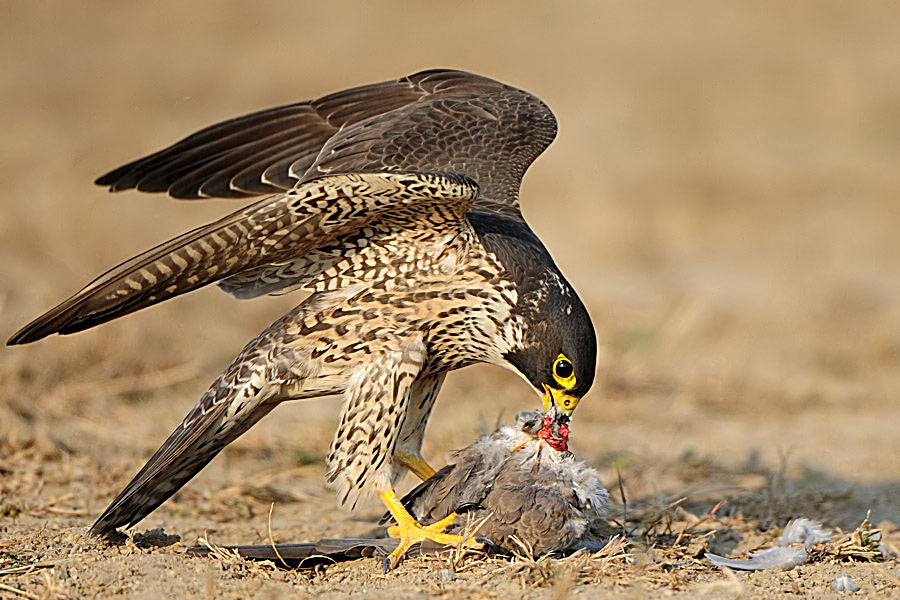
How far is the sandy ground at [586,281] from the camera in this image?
3.94 metres

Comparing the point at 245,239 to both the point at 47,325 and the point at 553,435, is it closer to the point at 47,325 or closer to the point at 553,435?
the point at 47,325

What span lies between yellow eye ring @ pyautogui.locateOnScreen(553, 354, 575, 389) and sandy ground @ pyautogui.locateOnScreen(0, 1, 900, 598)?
0.65m

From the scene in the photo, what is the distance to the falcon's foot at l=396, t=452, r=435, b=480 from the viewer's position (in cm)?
430

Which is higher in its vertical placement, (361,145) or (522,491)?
(361,145)

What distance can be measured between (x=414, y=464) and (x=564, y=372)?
0.82 m

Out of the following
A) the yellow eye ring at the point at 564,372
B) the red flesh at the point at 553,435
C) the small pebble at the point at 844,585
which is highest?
the yellow eye ring at the point at 564,372

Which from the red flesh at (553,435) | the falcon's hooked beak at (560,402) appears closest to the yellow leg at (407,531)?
the red flesh at (553,435)

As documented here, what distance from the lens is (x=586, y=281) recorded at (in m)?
9.52

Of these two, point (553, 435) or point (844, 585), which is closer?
point (844, 585)

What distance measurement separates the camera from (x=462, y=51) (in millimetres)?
16016

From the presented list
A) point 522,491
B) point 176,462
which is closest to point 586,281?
point 522,491

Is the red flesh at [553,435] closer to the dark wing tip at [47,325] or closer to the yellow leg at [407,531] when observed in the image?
the yellow leg at [407,531]

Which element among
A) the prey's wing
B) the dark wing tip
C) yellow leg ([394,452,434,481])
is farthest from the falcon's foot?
the dark wing tip

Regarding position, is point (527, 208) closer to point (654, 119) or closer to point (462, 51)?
point (654, 119)
